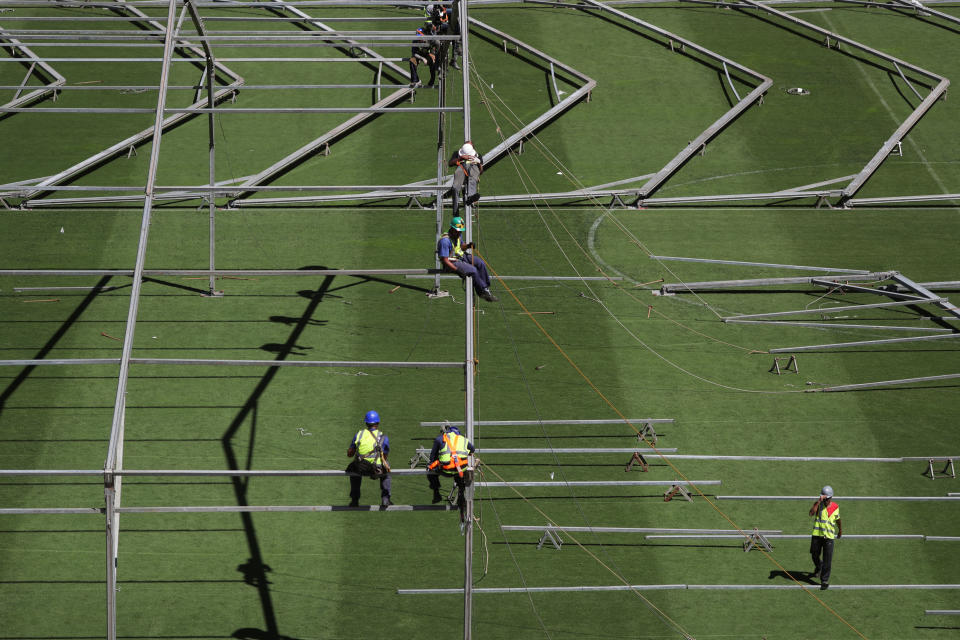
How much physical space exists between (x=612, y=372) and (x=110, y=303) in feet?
41.7

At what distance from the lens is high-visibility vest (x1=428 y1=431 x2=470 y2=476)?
22.1m

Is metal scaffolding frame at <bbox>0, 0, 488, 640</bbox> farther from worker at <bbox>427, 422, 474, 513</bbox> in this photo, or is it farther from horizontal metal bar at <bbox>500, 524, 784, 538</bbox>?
horizontal metal bar at <bbox>500, 524, 784, 538</bbox>

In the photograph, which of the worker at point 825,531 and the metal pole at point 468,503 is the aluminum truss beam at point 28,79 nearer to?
the metal pole at point 468,503

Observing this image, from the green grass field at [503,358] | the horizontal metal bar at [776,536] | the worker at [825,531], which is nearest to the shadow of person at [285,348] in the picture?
the green grass field at [503,358]

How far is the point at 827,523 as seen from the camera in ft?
80.9

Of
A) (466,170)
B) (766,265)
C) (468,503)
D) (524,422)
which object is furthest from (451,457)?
(766,265)

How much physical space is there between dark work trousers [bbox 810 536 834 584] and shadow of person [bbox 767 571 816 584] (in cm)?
27

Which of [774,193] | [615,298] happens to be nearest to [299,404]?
[615,298]

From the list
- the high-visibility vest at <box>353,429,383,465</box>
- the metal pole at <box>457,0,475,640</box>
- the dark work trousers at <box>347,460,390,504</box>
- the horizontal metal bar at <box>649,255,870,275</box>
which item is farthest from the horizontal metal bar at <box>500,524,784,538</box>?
the horizontal metal bar at <box>649,255,870,275</box>

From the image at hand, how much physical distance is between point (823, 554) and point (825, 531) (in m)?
0.50

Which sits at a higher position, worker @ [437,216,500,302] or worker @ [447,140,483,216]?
worker @ [447,140,483,216]

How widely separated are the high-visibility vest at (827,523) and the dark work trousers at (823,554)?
0.09m

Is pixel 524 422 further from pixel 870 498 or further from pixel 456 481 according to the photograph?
pixel 870 498

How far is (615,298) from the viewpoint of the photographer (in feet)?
110
